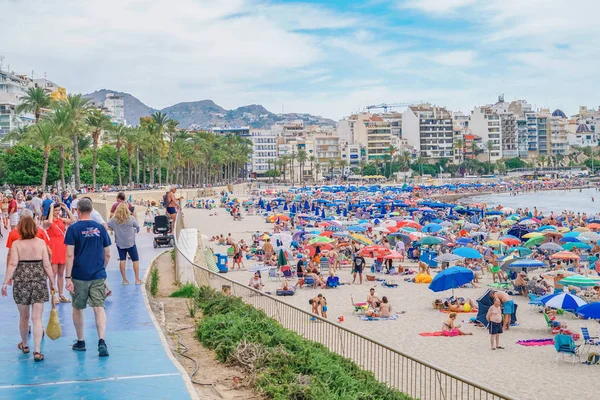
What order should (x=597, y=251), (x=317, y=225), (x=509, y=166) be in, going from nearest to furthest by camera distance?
(x=597, y=251) → (x=317, y=225) → (x=509, y=166)

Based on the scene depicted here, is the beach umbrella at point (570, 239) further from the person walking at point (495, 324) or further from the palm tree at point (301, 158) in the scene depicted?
the palm tree at point (301, 158)

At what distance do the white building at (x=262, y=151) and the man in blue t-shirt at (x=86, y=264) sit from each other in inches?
6815

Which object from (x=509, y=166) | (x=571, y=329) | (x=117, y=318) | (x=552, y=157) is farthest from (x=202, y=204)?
(x=552, y=157)

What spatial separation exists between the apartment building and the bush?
161802 millimetres

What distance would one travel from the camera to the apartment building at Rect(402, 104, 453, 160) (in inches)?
6624

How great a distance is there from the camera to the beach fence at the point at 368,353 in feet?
21.5

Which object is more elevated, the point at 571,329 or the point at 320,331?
the point at 320,331

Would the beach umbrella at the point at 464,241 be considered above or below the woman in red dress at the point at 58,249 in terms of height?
below

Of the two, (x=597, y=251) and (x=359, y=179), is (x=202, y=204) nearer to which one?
(x=597, y=251)

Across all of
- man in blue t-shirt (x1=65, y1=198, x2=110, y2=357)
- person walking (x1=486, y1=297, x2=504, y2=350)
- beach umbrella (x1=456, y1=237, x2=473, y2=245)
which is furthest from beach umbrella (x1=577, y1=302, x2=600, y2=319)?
beach umbrella (x1=456, y1=237, x2=473, y2=245)

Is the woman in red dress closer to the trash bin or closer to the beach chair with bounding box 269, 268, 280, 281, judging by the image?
the beach chair with bounding box 269, 268, 280, 281

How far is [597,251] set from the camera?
28141 millimetres

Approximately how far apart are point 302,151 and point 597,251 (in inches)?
5154

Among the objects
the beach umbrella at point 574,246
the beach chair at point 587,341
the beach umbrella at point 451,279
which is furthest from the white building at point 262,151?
the beach chair at point 587,341
